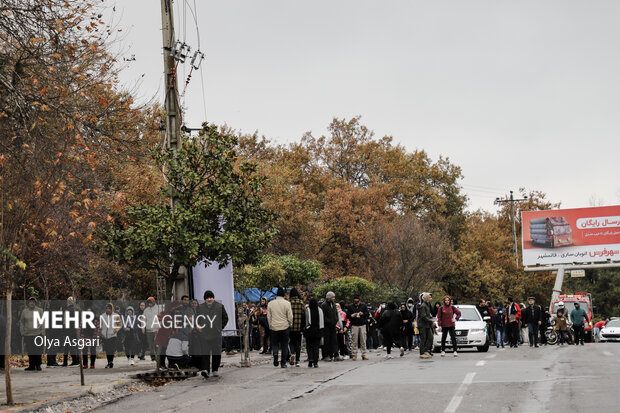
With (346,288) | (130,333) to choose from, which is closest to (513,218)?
(346,288)

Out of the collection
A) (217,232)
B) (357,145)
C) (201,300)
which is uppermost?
(357,145)

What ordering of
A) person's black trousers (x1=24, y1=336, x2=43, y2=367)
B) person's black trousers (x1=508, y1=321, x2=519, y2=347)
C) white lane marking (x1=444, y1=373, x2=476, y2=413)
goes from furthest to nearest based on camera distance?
1. person's black trousers (x1=508, y1=321, x2=519, y2=347)
2. person's black trousers (x1=24, y1=336, x2=43, y2=367)
3. white lane marking (x1=444, y1=373, x2=476, y2=413)

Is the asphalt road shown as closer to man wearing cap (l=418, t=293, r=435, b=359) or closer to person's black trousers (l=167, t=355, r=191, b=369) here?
person's black trousers (l=167, t=355, r=191, b=369)

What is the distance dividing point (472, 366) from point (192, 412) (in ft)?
28.5

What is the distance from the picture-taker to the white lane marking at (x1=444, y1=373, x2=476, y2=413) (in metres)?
11.3

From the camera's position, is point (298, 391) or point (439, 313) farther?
point (439, 313)

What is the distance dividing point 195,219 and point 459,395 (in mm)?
7690

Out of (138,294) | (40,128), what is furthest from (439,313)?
(138,294)

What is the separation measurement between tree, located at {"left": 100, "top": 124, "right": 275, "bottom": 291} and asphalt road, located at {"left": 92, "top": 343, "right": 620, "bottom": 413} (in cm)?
275

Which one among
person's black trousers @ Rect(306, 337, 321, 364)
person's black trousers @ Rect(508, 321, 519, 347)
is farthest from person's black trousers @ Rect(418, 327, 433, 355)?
person's black trousers @ Rect(508, 321, 519, 347)

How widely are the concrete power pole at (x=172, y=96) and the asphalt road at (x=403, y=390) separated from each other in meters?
2.28

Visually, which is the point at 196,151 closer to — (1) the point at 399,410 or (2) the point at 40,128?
(2) the point at 40,128

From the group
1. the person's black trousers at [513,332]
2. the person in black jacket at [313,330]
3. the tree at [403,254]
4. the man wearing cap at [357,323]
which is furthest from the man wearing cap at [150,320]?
the tree at [403,254]

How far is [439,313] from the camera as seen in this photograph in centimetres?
2344
